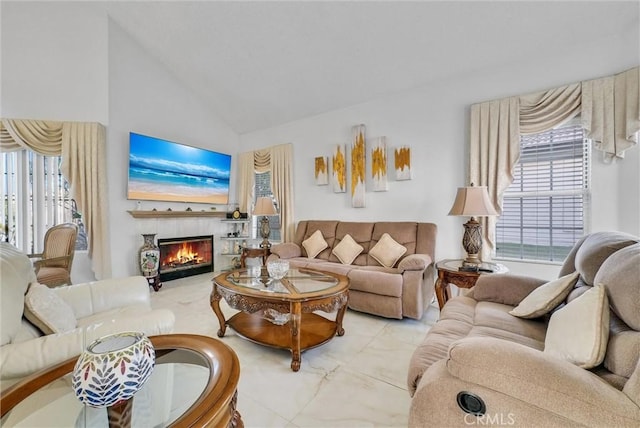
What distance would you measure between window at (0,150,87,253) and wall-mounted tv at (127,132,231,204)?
0.82 m

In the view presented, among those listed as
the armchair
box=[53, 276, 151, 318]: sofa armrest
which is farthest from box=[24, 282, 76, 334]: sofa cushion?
the armchair

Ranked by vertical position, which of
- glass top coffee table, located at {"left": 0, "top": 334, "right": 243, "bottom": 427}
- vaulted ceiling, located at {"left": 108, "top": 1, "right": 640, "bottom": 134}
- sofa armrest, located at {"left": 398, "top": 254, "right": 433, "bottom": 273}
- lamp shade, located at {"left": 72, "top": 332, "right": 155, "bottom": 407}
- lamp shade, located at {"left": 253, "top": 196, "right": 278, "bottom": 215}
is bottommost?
glass top coffee table, located at {"left": 0, "top": 334, "right": 243, "bottom": 427}

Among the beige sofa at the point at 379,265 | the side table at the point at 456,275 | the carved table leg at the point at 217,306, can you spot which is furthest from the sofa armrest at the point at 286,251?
the side table at the point at 456,275

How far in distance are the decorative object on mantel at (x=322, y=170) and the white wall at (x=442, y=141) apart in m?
0.11

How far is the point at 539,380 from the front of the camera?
0.79 metres

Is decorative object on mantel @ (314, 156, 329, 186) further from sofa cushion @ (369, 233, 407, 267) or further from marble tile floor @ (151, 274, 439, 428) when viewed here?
marble tile floor @ (151, 274, 439, 428)

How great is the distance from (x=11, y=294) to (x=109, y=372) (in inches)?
29.0

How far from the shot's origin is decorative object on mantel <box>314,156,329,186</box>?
13.2 ft

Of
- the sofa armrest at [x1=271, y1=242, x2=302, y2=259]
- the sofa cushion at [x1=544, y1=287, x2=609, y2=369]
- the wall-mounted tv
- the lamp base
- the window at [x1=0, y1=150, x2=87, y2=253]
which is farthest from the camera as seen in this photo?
the wall-mounted tv

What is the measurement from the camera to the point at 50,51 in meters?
3.20

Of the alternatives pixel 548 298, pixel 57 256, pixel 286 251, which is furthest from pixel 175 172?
pixel 548 298

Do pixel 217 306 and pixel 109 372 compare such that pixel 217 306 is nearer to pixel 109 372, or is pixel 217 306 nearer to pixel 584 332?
pixel 109 372

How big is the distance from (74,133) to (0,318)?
336 cm

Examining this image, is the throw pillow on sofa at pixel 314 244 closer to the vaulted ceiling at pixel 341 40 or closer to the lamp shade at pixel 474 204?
the lamp shade at pixel 474 204
